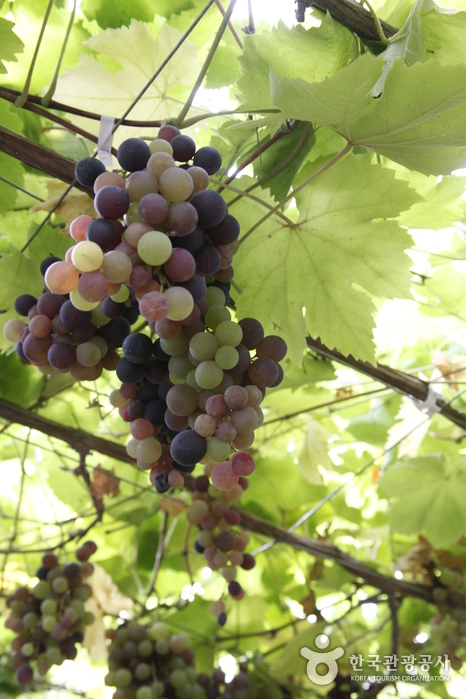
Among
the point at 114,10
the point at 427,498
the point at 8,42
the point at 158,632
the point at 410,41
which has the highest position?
the point at 114,10

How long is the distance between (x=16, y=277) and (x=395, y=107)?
533mm

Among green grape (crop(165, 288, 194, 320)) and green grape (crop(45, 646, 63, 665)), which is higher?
green grape (crop(165, 288, 194, 320))

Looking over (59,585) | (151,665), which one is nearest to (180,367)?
(59,585)

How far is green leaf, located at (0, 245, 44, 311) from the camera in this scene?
748mm

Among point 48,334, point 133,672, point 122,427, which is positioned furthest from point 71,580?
point 48,334

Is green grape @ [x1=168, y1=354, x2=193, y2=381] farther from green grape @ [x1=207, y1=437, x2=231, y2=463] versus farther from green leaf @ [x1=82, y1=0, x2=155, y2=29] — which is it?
green leaf @ [x1=82, y1=0, x2=155, y2=29]

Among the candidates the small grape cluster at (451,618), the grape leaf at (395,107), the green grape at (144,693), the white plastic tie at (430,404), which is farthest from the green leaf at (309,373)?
the small grape cluster at (451,618)

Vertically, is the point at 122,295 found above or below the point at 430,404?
below

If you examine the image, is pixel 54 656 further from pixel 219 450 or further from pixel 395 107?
pixel 395 107

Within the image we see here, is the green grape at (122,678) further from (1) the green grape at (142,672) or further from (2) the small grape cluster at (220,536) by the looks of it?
(2) the small grape cluster at (220,536)

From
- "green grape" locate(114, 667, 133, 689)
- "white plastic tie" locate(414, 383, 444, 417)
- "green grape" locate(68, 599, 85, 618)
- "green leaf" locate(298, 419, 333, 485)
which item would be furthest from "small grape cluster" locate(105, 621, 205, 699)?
"white plastic tie" locate(414, 383, 444, 417)

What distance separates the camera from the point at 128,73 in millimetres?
747

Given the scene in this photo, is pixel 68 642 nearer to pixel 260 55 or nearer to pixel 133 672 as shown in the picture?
pixel 133 672

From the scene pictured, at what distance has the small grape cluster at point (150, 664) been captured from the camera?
1.11 metres
